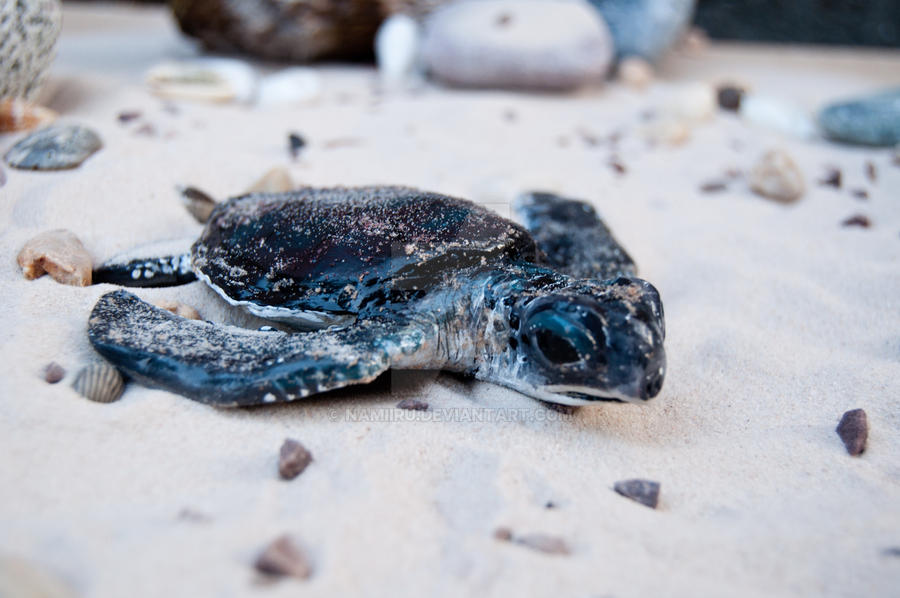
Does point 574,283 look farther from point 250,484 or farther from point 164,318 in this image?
point 164,318

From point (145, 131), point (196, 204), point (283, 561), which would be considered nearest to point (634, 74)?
point (145, 131)

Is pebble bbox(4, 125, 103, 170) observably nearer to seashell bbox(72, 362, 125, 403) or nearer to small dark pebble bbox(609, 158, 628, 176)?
seashell bbox(72, 362, 125, 403)

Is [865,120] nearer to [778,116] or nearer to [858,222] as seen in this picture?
[778,116]

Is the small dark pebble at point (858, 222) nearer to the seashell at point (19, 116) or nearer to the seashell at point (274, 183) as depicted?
the seashell at point (274, 183)

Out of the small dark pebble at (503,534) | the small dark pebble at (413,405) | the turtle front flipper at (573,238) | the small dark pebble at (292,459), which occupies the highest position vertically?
the turtle front flipper at (573,238)

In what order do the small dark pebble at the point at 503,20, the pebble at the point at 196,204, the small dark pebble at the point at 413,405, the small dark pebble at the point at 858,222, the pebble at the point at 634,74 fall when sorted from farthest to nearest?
1. the pebble at the point at 634,74
2. the small dark pebble at the point at 503,20
3. the small dark pebble at the point at 858,222
4. the pebble at the point at 196,204
5. the small dark pebble at the point at 413,405

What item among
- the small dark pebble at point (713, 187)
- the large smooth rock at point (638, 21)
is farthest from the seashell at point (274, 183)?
the large smooth rock at point (638, 21)

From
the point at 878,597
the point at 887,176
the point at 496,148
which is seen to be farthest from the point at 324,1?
the point at 878,597
